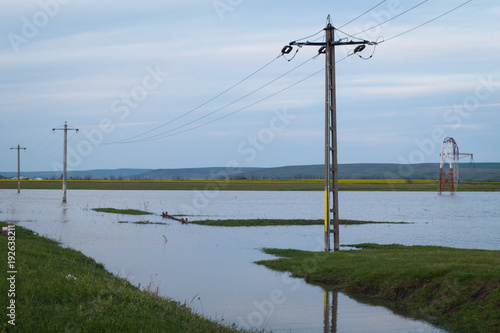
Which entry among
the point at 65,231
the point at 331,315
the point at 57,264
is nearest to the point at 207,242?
the point at 65,231

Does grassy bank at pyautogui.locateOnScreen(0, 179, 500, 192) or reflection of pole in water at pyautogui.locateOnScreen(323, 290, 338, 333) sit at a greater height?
grassy bank at pyautogui.locateOnScreen(0, 179, 500, 192)

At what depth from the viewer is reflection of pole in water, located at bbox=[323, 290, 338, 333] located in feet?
44.5

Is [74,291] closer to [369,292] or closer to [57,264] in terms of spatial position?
[57,264]

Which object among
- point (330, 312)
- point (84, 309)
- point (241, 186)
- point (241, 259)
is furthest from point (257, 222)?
point (241, 186)

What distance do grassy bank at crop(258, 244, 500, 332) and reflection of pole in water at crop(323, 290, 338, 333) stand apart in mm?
920

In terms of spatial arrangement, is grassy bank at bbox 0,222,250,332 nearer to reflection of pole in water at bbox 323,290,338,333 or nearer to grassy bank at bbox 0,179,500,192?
reflection of pole in water at bbox 323,290,338,333

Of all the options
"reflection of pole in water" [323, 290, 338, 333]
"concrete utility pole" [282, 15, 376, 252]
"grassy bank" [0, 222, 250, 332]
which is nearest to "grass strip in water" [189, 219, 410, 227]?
"concrete utility pole" [282, 15, 376, 252]

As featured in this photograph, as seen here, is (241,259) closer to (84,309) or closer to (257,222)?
(84,309)

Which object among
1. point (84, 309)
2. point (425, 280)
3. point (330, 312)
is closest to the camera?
point (84, 309)

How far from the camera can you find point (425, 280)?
15.9 metres

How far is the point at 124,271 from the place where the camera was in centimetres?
2147

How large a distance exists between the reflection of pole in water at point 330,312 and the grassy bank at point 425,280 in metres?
0.92

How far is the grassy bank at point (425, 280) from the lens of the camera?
13039 millimetres

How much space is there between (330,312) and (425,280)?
294 centimetres
